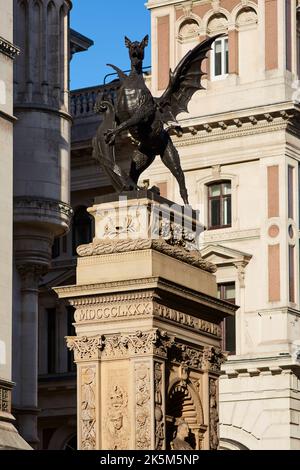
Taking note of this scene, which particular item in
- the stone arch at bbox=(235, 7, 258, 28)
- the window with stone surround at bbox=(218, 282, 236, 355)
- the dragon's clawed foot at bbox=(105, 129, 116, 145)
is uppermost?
the stone arch at bbox=(235, 7, 258, 28)

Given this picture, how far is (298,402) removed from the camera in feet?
162

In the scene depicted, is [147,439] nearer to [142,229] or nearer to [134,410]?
[134,410]

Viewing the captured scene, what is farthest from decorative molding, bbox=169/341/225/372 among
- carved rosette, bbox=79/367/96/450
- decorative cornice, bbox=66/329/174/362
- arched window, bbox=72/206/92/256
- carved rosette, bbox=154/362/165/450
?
arched window, bbox=72/206/92/256

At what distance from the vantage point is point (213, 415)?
2784 cm

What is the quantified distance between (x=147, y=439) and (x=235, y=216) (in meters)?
25.6

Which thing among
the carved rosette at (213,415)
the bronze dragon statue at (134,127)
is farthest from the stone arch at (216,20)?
the carved rosette at (213,415)

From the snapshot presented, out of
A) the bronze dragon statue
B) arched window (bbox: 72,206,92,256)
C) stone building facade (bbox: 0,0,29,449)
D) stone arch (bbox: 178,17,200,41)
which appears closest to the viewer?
the bronze dragon statue

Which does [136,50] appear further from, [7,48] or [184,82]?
[7,48]

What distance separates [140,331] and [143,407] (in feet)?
3.29

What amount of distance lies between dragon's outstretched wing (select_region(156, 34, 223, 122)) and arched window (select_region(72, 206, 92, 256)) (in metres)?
24.6

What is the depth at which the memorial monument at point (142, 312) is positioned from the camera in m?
26.0

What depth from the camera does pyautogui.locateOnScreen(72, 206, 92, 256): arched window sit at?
55.0m

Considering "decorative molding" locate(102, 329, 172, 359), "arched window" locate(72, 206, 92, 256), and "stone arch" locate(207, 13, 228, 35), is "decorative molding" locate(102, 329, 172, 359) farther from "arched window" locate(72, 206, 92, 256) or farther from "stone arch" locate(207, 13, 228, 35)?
"arched window" locate(72, 206, 92, 256)
